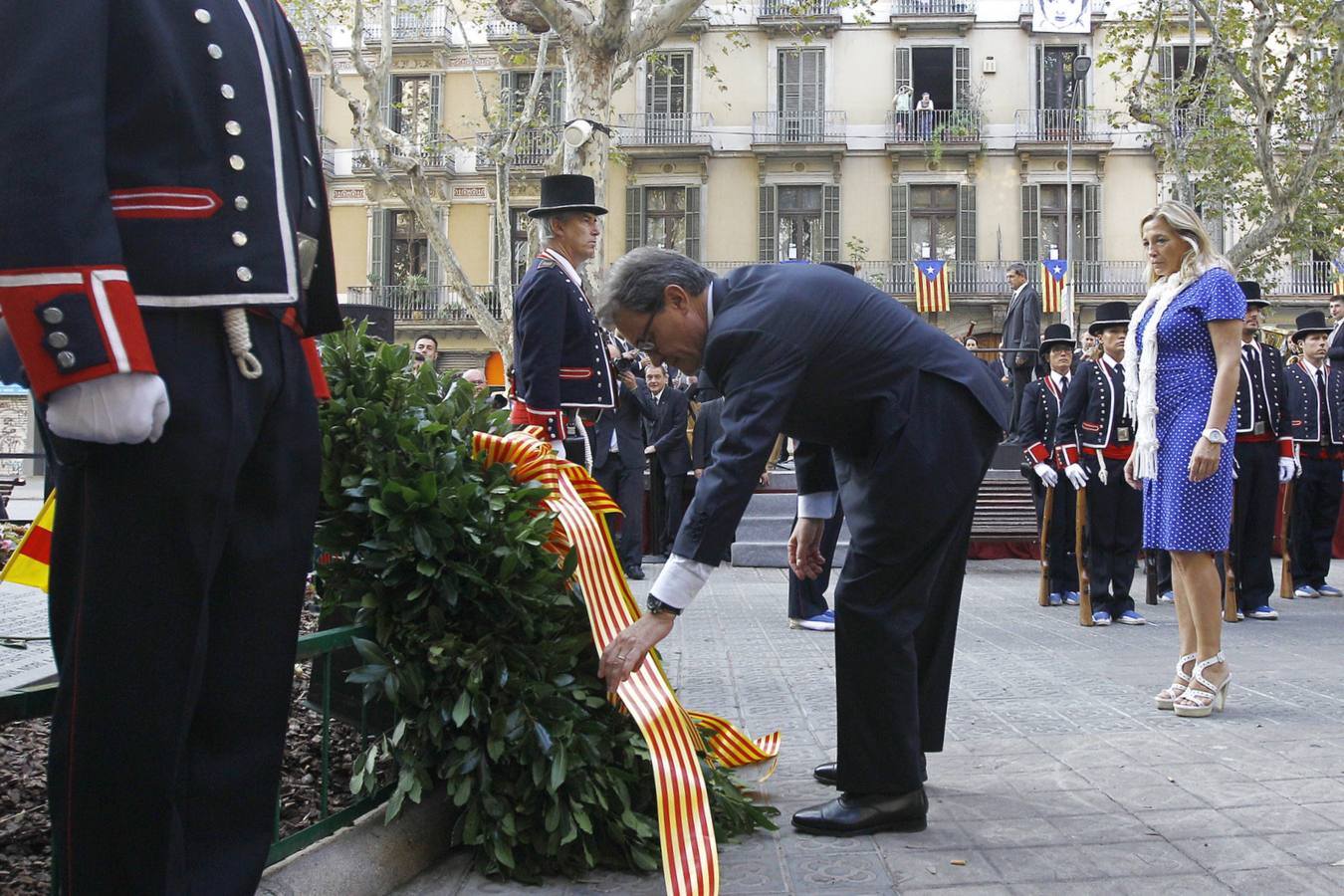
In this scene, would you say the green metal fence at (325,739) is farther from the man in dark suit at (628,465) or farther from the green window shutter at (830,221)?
the green window shutter at (830,221)

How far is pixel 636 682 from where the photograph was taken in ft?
12.1

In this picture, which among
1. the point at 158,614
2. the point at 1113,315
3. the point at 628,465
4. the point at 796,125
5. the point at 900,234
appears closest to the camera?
the point at 158,614

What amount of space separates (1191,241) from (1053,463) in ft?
17.0

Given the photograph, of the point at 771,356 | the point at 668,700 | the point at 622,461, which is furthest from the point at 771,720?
the point at 622,461

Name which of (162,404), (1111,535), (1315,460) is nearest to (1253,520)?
(1111,535)

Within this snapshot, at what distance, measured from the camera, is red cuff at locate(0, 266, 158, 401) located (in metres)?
2.01

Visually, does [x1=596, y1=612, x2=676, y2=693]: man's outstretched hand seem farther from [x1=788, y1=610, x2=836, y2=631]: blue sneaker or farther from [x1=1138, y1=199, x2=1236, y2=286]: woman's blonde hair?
[x1=788, y1=610, x2=836, y2=631]: blue sneaker

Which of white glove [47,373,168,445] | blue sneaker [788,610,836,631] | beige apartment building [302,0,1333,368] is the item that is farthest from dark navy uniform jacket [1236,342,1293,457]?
beige apartment building [302,0,1333,368]

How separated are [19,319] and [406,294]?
1592 inches

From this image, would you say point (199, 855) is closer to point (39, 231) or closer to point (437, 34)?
point (39, 231)

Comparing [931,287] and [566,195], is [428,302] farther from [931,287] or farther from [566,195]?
[566,195]

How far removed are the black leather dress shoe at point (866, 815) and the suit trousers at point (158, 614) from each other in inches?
76.6

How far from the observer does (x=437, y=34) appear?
41.9 metres

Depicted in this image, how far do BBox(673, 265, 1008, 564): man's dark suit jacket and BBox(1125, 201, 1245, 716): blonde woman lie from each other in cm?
204
